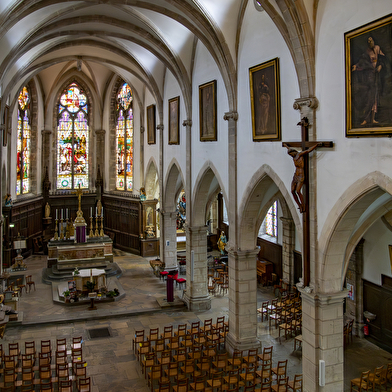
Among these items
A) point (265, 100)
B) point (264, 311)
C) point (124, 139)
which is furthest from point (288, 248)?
point (124, 139)

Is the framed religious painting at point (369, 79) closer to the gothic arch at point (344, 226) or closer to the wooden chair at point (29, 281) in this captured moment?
the gothic arch at point (344, 226)

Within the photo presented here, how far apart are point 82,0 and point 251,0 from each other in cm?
623

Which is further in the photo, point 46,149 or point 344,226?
point 46,149

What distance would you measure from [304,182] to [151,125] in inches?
686

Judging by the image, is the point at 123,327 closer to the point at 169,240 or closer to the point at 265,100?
the point at 169,240

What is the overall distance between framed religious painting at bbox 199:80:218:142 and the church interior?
0.34 feet

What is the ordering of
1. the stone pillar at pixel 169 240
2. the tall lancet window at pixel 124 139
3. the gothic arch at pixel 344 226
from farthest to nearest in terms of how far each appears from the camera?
the tall lancet window at pixel 124 139 < the stone pillar at pixel 169 240 < the gothic arch at pixel 344 226

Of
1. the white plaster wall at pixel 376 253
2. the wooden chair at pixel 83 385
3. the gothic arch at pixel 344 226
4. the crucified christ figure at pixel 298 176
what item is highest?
the crucified christ figure at pixel 298 176

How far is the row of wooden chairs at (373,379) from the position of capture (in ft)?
41.1

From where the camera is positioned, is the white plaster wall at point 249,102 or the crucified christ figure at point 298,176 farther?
the white plaster wall at point 249,102

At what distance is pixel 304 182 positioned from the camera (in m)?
11.5

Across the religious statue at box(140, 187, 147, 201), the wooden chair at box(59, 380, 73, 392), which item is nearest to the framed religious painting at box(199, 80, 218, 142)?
the wooden chair at box(59, 380, 73, 392)

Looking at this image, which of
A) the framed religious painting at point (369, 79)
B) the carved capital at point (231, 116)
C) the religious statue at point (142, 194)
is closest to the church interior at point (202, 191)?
the framed religious painting at point (369, 79)

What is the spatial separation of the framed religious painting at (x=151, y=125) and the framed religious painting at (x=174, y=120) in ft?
14.5
